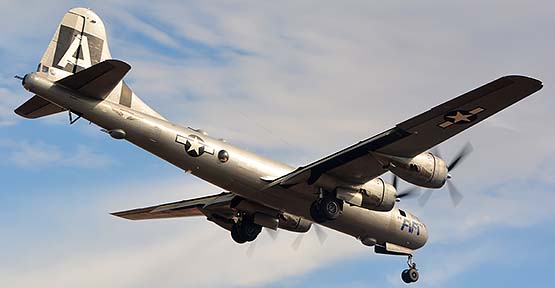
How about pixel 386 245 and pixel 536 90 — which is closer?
pixel 536 90

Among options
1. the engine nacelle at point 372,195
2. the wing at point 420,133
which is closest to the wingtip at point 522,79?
the wing at point 420,133

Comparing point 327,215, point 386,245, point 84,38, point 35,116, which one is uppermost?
point 84,38

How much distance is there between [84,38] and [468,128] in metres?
14.4

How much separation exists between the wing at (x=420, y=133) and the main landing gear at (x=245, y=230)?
17.1 ft

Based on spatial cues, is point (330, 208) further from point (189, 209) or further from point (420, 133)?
point (189, 209)

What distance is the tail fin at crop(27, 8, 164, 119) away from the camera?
30.7 meters

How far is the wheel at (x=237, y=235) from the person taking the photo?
37.4 m

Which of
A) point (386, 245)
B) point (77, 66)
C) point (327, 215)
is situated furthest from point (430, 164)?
point (77, 66)

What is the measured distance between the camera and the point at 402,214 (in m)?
37.3

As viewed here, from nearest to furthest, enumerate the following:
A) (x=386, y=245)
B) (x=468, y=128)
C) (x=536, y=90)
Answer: (x=536, y=90)
(x=468, y=128)
(x=386, y=245)

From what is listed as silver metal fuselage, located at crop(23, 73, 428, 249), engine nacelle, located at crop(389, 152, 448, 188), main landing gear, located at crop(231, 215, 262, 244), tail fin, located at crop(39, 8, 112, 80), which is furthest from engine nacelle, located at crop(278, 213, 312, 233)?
tail fin, located at crop(39, 8, 112, 80)

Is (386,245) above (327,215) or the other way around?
the other way around

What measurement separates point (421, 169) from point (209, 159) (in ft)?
25.0

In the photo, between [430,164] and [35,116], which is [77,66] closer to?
[35,116]
